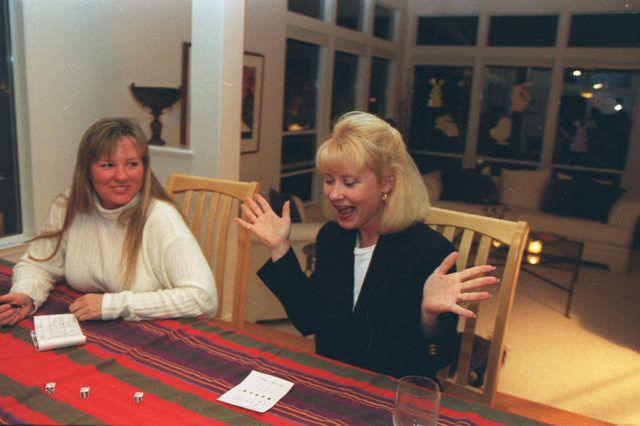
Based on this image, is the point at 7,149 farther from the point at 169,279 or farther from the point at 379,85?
the point at 379,85

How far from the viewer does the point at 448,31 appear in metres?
3.11

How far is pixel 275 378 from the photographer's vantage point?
1.00 m

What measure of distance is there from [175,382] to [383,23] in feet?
9.96

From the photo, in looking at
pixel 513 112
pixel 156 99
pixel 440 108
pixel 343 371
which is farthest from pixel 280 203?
pixel 343 371

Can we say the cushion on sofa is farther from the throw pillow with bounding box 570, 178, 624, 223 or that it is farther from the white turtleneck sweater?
the white turtleneck sweater

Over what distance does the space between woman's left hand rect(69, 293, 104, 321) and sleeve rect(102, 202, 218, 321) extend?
1cm

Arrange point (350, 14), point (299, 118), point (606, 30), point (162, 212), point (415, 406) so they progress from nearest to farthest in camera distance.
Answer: point (415, 406), point (162, 212), point (606, 30), point (350, 14), point (299, 118)

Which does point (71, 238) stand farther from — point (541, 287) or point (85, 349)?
point (541, 287)

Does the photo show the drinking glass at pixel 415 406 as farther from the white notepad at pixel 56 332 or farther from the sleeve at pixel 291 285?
the white notepad at pixel 56 332

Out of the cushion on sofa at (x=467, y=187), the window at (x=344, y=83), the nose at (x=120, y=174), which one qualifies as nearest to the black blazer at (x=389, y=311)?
the nose at (x=120, y=174)

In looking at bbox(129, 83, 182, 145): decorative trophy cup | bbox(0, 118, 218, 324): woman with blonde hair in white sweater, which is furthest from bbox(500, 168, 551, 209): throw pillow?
bbox(0, 118, 218, 324): woman with blonde hair in white sweater

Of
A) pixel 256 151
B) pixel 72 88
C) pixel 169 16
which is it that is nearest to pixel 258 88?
pixel 256 151

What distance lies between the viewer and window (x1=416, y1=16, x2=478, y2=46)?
3.07m

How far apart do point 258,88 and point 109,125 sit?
9.54 ft
